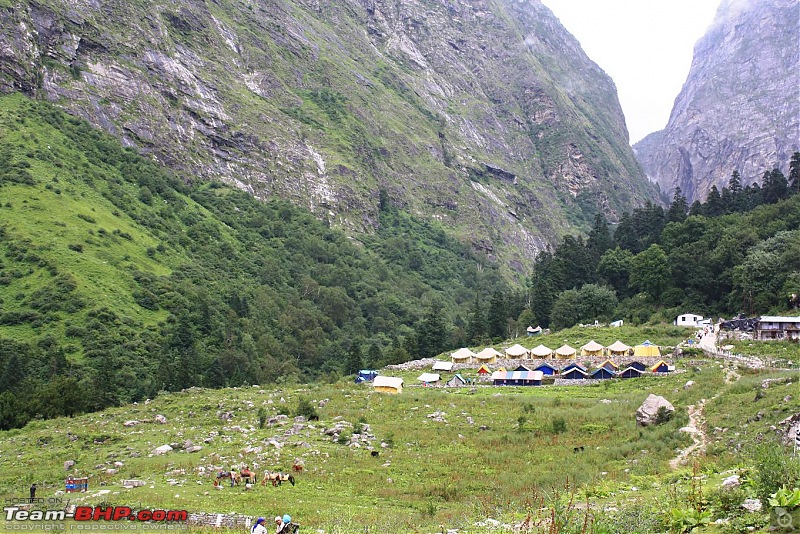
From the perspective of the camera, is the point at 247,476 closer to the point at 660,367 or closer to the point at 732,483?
the point at 732,483

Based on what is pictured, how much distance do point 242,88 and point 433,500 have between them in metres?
152

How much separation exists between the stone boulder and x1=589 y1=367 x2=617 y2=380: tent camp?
70.6 ft

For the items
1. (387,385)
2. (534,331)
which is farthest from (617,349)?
(534,331)

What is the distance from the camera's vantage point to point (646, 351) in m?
55.4

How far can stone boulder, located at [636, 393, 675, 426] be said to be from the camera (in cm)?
3020

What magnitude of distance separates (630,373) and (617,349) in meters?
6.81

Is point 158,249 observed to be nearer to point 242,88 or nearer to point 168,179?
point 168,179

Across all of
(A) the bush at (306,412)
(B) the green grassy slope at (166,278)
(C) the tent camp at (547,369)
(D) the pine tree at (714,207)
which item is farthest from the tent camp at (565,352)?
(D) the pine tree at (714,207)

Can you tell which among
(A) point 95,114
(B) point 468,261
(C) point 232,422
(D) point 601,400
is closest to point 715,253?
(D) point 601,400

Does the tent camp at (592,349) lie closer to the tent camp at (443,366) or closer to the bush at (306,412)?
the tent camp at (443,366)

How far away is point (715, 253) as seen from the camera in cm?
6894

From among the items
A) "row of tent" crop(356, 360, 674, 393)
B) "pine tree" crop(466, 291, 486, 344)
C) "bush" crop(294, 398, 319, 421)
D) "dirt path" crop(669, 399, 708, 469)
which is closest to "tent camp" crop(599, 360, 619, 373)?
"row of tent" crop(356, 360, 674, 393)

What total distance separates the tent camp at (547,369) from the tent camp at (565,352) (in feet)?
9.05

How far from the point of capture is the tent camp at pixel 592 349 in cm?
5919
